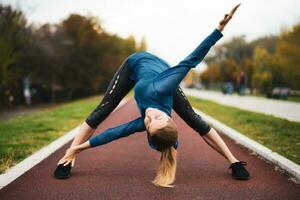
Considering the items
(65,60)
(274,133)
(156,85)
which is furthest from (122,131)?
(65,60)

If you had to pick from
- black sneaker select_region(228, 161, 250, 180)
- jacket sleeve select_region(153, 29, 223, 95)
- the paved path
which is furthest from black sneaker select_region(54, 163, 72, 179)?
the paved path

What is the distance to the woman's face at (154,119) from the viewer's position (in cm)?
449

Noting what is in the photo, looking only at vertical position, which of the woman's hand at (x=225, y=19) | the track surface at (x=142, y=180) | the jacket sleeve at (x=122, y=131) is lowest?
the track surface at (x=142, y=180)

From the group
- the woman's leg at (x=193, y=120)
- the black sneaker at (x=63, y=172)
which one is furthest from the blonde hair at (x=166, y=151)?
the black sneaker at (x=63, y=172)

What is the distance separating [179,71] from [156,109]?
571mm

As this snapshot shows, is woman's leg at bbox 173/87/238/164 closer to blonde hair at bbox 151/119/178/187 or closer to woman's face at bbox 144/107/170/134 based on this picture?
blonde hair at bbox 151/119/178/187

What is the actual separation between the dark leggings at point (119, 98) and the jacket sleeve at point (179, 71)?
2.19ft

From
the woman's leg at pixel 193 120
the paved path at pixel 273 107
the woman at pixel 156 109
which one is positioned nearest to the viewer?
the woman at pixel 156 109

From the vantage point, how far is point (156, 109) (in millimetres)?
4785

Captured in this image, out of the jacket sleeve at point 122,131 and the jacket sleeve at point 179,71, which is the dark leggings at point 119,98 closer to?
the jacket sleeve at point 122,131

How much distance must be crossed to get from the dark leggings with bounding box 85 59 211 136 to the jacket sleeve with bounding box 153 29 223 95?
26.2 inches

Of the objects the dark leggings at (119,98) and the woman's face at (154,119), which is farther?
the dark leggings at (119,98)

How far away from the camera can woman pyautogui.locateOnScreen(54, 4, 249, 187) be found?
467cm

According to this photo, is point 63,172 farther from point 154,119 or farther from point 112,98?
point 154,119
